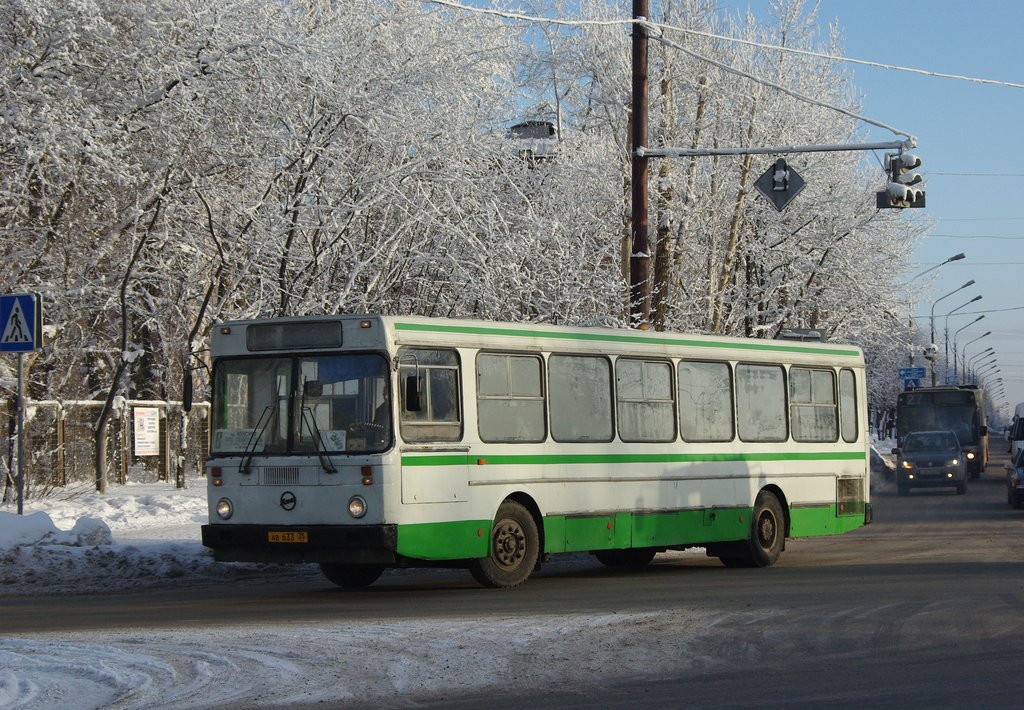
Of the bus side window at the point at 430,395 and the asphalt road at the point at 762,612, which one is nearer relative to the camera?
the asphalt road at the point at 762,612

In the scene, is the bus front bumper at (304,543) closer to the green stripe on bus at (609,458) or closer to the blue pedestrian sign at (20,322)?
the green stripe on bus at (609,458)

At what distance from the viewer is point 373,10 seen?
28750 millimetres

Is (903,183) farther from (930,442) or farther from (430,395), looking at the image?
(930,442)

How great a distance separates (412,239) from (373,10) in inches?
167

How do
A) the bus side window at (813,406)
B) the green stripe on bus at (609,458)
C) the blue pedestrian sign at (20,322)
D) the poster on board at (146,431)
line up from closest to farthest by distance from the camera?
the green stripe on bus at (609,458), the blue pedestrian sign at (20,322), the bus side window at (813,406), the poster on board at (146,431)

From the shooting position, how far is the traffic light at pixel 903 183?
928 inches

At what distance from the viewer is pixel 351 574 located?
16.2 metres

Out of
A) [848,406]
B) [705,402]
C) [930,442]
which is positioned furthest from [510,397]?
[930,442]

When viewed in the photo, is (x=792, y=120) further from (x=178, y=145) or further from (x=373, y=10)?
(x=178, y=145)

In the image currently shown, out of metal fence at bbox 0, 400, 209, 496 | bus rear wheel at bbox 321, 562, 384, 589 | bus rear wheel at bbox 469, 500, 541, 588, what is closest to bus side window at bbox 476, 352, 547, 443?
bus rear wheel at bbox 469, 500, 541, 588

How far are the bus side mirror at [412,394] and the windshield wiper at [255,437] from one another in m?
1.41

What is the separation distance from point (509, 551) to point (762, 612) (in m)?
3.35

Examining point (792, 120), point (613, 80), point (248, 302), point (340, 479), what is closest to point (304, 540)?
point (340, 479)

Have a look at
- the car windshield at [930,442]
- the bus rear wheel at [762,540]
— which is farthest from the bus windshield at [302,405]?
the car windshield at [930,442]
